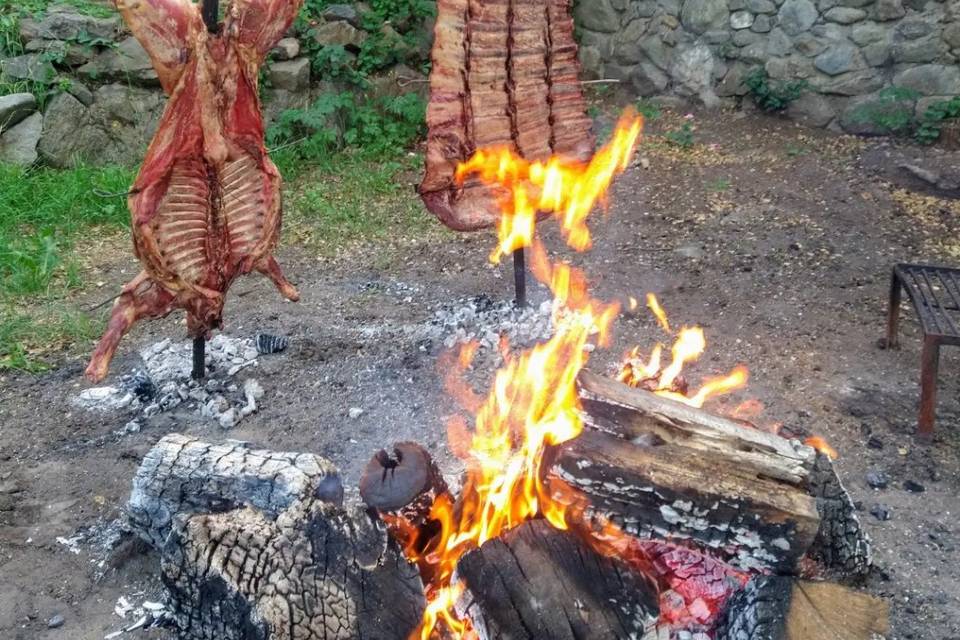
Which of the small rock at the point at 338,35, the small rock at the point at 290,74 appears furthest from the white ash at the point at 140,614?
the small rock at the point at 338,35

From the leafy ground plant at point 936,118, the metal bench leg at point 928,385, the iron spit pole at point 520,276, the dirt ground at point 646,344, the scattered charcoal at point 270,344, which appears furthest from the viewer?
the leafy ground plant at point 936,118

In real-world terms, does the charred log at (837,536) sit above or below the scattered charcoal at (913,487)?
above

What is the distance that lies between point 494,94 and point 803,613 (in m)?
2.65

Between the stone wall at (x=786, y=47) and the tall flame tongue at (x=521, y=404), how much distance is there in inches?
122

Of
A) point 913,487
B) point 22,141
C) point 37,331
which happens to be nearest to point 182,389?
point 37,331

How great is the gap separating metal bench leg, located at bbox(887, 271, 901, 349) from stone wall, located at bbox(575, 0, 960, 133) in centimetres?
353

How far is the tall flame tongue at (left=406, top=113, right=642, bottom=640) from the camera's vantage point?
8.57 feet

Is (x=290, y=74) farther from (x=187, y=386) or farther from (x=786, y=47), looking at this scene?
(x=786, y=47)

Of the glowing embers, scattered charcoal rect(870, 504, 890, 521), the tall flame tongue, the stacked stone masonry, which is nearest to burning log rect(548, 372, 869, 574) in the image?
the tall flame tongue

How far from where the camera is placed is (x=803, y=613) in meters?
2.40

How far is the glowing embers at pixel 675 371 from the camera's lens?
10.8 ft

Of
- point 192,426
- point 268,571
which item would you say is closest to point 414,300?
point 192,426

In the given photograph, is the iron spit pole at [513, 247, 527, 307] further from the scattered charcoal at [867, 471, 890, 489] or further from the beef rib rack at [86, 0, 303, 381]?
the scattered charcoal at [867, 471, 890, 489]

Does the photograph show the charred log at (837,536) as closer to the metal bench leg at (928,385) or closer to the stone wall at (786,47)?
the metal bench leg at (928,385)
